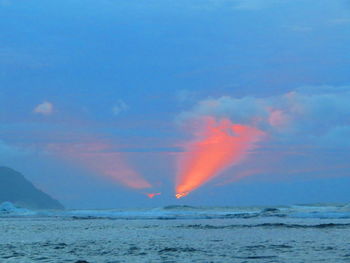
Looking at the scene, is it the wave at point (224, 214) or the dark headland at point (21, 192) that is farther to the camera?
the dark headland at point (21, 192)

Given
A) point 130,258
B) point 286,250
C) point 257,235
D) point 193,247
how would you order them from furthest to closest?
point 257,235
point 193,247
point 286,250
point 130,258

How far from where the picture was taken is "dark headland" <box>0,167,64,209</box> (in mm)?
152000

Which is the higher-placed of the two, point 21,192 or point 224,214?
point 21,192

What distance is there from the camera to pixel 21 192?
158m

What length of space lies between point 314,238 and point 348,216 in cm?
2437

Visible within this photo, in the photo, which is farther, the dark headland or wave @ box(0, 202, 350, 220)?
the dark headland

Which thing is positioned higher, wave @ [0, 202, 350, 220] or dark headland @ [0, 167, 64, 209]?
dark headland @ [0, 167, 64, 209]

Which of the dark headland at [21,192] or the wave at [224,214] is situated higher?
the dark headland at [21,192]

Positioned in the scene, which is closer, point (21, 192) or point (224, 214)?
point (224, 214)

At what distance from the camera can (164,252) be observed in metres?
19.8

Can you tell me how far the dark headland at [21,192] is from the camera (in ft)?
499

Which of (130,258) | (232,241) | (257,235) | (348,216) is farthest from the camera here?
(348,216)

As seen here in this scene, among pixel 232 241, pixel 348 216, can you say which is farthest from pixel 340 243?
pixel 348 216

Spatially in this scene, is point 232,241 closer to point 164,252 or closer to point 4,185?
point 164,252
